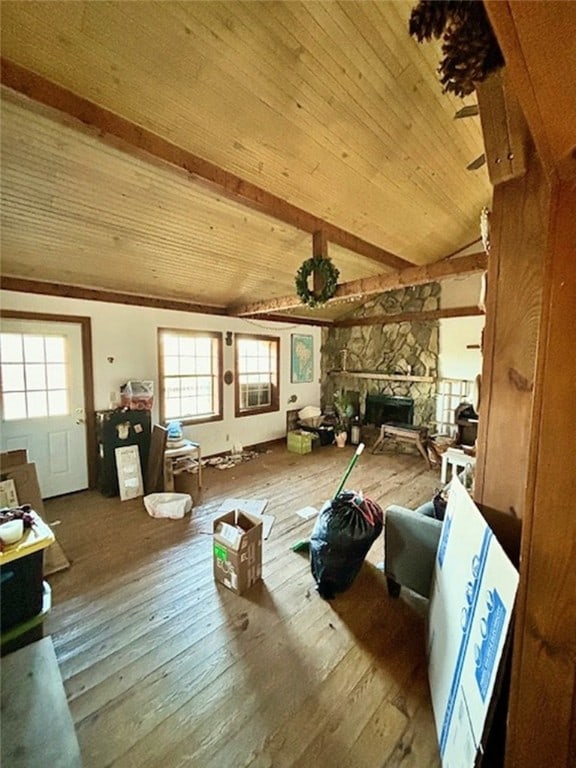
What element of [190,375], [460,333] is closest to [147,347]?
[190,375]

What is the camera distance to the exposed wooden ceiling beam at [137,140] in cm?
171

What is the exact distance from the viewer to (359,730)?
1442 millimetres

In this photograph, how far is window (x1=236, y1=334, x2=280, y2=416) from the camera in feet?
18.5

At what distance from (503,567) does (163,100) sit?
277cm

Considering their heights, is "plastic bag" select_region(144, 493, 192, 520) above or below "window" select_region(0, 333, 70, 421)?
below

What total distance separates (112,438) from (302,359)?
12.4 ft

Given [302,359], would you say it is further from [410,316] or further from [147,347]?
[147,347]

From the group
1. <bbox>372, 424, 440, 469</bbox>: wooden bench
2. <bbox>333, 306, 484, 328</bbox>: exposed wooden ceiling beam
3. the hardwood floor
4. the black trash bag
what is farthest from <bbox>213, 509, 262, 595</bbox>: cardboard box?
<bbox>333, 306, 484, 328</bbox>: exposed wooden ceiling beam

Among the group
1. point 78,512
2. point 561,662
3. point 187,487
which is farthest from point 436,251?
point 78,512

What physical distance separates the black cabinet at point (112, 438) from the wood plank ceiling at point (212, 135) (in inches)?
60.0

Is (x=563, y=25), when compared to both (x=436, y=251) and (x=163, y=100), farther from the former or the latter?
(x=436, y=251)

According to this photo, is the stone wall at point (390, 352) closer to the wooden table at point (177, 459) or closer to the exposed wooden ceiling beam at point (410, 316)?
the exposed wooden ceiling beam at point (410, 316)

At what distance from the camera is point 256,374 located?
233 inches

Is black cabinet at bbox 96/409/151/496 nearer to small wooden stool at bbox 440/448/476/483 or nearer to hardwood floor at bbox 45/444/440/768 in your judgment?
hardwood floor at bbox 45/444/440/768
